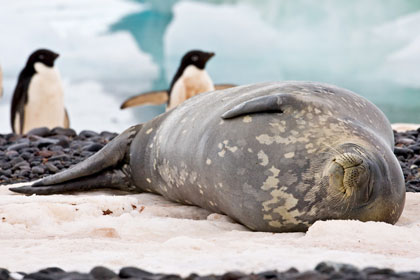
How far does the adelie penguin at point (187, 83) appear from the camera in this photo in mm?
12602

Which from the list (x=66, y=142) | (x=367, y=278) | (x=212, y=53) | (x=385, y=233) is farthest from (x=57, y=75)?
(x=367, y=278)

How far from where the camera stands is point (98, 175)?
179 inches

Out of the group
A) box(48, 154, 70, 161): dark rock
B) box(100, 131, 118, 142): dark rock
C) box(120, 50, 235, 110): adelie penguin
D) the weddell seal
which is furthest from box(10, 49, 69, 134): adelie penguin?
the weddell seal

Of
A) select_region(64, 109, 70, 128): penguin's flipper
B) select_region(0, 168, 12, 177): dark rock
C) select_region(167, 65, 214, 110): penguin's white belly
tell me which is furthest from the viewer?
select_region(64, 109, 70, 128): penguin's flipper

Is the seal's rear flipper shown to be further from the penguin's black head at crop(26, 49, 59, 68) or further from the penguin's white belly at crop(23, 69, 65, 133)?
the penguin's black head at crop(26, 49, 59, 68)

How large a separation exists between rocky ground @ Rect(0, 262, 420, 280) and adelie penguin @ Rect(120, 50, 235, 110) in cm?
1028

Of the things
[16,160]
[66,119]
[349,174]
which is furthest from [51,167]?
A: [66,119]

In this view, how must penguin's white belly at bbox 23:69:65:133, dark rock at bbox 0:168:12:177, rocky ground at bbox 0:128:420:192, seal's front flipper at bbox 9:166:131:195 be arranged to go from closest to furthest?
1. seal's front flipper at bbox 9:166:131:195
2. rocky ground at bbox 0:128:420:192
3. dark rock at bbox 0:168:12:177
4. penguin's white belly at bbox 23:69:65:133

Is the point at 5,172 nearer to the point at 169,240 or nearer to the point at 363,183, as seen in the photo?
the point at 169,240

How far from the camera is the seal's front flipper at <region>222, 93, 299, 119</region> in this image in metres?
3.20

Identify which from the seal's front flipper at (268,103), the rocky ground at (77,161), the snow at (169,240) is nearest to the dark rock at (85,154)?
the rocky ground at (77,161)

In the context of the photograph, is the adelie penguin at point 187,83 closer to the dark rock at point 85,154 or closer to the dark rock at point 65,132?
the dark rock at point 65,132

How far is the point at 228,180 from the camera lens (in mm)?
3229

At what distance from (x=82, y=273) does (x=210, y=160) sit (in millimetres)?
1448
